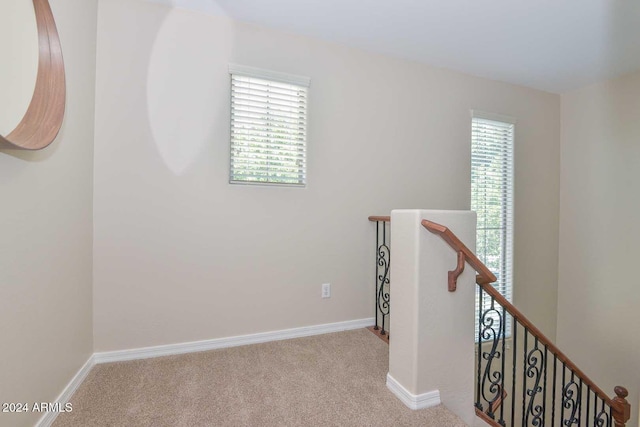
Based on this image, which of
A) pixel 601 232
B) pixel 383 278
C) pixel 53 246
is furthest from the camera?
pixel 601 232

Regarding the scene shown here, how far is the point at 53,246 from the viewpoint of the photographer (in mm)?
1486

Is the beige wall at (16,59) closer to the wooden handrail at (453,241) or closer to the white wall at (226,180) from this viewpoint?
the white wall at (226,180)

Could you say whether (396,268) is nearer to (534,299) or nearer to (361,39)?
(361,39)

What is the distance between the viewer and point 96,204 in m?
2.01

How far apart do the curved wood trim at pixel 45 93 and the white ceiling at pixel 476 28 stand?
1061 millimetres

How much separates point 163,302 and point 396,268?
1.71 m

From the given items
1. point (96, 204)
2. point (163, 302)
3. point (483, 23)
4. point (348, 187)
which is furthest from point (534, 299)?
point (96, 204)

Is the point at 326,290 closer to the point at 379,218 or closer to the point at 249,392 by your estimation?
the point at 379,218

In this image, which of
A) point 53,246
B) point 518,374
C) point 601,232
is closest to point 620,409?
point 518,374

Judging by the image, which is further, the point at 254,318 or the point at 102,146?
the point at 254,318

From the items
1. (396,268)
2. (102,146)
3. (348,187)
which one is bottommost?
(396,268)

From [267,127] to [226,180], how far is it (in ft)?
1.84

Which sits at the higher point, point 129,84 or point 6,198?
point 129,84

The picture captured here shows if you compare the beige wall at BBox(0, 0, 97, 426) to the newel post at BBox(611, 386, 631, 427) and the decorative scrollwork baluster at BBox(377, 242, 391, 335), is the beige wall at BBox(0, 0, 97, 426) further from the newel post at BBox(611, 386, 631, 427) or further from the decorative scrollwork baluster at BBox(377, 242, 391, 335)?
the newel post at BBox(611, 386, 631, 427)
